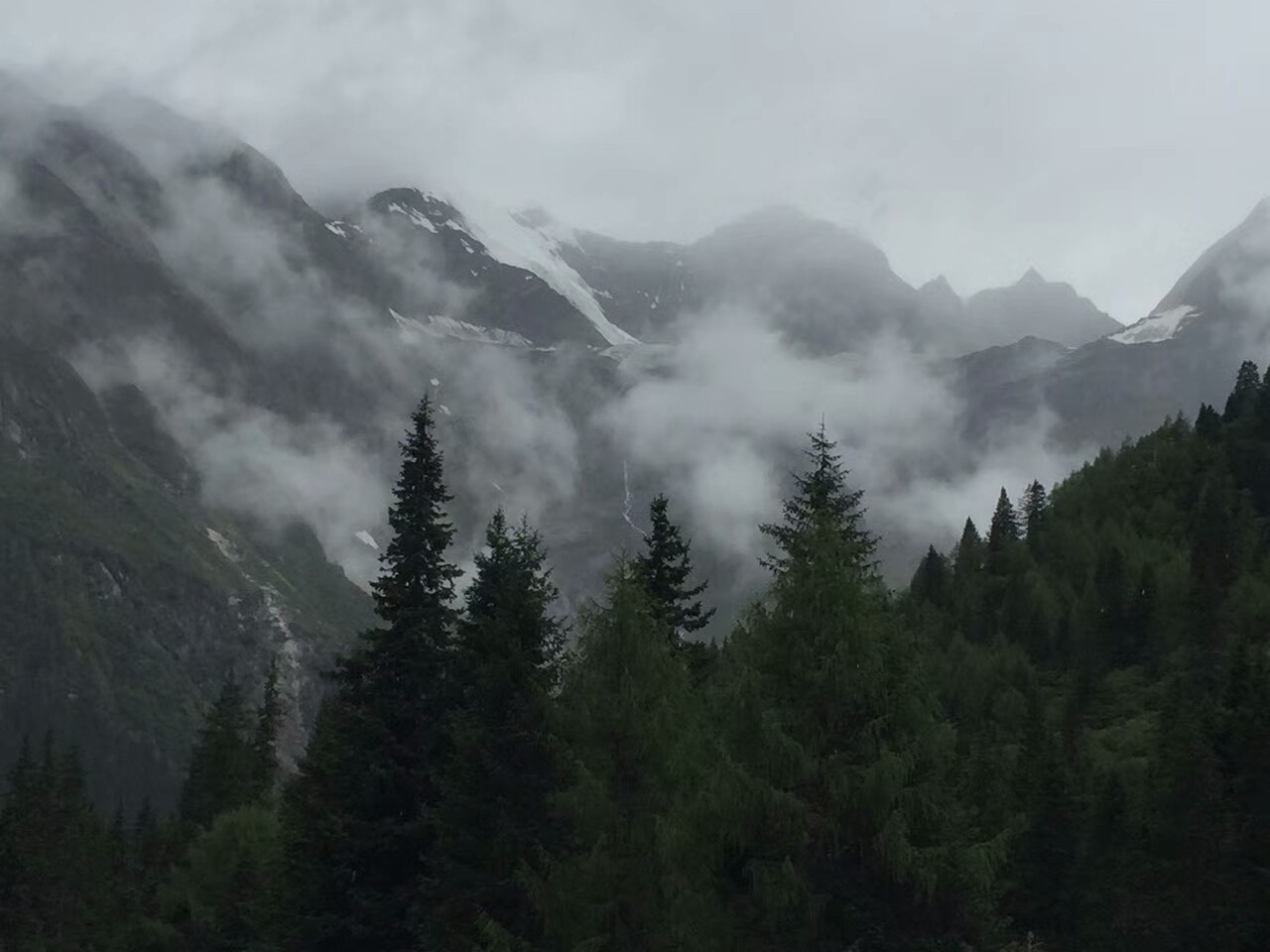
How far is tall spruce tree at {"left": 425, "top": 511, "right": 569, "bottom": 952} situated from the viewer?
2866cm

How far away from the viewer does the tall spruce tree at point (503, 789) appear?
28656 millimetres

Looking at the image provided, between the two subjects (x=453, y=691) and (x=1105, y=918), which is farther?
(x=1105, y=918)

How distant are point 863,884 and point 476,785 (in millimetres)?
10597

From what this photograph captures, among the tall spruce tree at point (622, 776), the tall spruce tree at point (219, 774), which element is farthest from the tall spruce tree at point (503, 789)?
the tall spruce tree at point (219, 774)

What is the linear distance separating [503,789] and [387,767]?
5.86m

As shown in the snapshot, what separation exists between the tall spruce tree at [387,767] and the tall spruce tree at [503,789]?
4.10 feet

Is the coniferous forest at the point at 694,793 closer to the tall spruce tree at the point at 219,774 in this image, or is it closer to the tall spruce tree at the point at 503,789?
the tall spruce tree at the point at 503,789

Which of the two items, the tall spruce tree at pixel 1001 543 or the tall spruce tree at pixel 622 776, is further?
the tall spruce tree at pixel 1001 543

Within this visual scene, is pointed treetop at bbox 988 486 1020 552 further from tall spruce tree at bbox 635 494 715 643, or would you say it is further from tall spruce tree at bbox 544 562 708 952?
tall spruce tree at bbox 544 562 708 952

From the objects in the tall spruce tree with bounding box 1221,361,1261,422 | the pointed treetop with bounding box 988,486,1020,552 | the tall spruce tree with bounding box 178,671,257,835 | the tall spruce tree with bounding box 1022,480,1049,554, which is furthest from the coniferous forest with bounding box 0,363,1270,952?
the pointed treetop with bounding box 988,486,1020,552

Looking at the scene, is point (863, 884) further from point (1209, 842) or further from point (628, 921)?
point (1209, 842)

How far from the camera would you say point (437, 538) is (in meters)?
37.7

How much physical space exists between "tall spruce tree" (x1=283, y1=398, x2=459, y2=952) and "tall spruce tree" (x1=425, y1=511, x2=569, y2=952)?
4.10ft

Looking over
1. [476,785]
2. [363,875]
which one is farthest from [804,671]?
[363,875]
